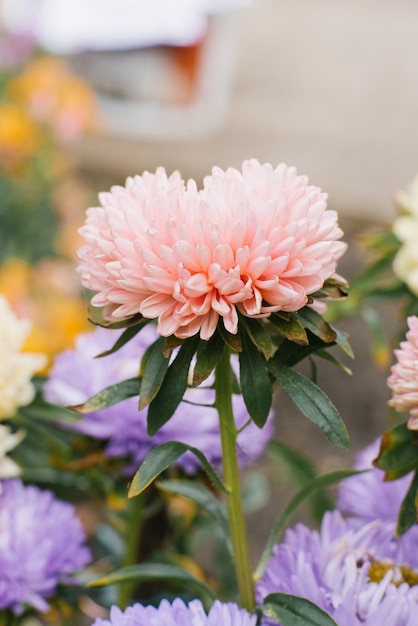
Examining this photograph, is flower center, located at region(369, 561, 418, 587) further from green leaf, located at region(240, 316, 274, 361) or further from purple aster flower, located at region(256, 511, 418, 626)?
green leaf, located at region(240, 316, 274, 361)

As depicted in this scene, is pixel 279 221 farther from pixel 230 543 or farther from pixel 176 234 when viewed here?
pixel 230 543

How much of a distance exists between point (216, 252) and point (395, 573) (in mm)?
195

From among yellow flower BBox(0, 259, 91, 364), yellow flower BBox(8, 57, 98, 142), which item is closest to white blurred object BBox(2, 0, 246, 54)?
yellow flower BBox(8, 57, 98, 142)

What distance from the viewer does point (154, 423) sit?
0.43 meters

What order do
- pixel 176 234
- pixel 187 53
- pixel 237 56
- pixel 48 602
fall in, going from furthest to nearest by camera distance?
pixel 237 56 < pixel 187 53 < pixel 48 602 < pixel 176 234

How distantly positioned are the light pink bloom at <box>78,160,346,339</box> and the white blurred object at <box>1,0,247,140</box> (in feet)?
8.59

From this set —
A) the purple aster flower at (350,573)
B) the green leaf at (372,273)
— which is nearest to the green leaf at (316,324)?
the purple aster flower at (350,573)

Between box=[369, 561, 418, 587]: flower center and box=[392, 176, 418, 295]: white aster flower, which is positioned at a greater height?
box=[392, 176, 418, 295]: white aster flower

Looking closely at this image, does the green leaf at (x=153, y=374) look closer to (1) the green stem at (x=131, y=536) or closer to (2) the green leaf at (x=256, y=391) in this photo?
(2) the green leaf at (x=256, y=391)

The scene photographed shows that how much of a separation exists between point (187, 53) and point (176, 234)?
9.30 feet

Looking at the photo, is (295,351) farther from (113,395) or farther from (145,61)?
(145,61)

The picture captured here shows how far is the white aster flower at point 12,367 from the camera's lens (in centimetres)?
55

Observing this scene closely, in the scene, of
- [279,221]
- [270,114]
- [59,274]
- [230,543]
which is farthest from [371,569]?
[270,114]

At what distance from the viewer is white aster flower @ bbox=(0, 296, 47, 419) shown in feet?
1.82
